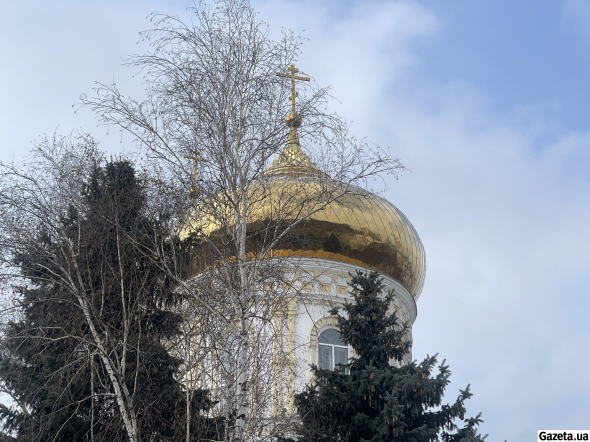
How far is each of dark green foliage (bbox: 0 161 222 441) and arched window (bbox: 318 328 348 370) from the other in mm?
6672

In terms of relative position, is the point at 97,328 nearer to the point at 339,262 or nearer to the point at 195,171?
the point at 195,171

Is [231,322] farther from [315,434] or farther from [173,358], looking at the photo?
[315,434]

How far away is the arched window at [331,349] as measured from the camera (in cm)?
1512

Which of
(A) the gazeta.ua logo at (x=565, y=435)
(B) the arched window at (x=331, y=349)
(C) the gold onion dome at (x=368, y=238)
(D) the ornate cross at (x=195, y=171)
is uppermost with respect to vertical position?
(C) the gold onion dome at (x=368, y=238)

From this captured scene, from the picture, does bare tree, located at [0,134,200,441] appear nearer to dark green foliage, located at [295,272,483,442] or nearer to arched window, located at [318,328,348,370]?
dark green foliage, located at [295,272,483,442]

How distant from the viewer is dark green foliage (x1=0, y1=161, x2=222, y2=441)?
7.79m

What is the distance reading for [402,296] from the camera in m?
16.8

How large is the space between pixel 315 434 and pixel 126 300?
10.5 feet

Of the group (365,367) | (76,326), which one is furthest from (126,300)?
(365,367)

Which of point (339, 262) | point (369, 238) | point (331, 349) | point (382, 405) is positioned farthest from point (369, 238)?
point (382, 405)

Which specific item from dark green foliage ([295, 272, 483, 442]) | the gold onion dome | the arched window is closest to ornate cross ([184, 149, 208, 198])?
dark green foliage ([295, 272, 483, 442])

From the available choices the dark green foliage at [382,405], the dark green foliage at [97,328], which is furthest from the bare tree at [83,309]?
the dark green foliage at [382,405]

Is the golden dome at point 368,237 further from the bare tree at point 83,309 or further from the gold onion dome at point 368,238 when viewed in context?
the bare tree at point 83,309

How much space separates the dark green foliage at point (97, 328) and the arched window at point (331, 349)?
667 centimetres
